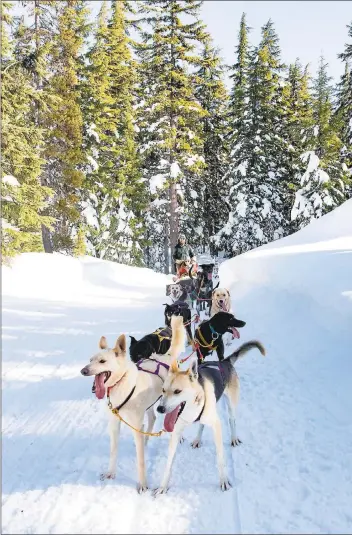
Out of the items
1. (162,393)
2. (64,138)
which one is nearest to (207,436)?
(162,393)

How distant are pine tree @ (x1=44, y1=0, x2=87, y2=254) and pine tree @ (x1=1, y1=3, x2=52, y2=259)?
A: 3315mm

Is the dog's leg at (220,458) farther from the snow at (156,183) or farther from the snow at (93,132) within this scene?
the snow at (93,132)

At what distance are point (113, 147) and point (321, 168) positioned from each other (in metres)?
13.7

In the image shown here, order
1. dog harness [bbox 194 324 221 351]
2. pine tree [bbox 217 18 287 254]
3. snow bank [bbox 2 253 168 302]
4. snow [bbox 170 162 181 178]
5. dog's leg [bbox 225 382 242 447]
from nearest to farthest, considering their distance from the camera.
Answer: dog's leg [bbox 225 382 242 447], dog harness [bbox 194 324 221 351], snow bank [bbox 2 253 168 302], snow [bbox 170 162 181 178], pine tree [bbox 217 18 287 254]

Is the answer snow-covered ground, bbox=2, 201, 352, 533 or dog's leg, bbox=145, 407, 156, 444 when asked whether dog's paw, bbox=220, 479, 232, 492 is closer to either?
snow-covered ground, bbox=2, 201, 352, 533

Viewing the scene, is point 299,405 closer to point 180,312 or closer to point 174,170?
point 180,312

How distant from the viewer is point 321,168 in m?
24.3

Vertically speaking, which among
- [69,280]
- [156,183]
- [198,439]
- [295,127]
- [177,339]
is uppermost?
[295,127]

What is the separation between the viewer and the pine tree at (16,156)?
12297 millimetres

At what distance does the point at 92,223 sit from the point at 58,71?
843cm

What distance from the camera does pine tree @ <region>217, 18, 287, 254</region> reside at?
24031 mm

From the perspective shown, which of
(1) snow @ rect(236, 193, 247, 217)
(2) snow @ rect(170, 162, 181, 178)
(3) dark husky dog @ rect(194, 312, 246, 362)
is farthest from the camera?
(1) snow @ rect(236, 193, 247, 217)

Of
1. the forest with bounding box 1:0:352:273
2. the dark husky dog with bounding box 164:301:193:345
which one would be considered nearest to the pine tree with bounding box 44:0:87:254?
the forest with bounding box 1:0:352:273

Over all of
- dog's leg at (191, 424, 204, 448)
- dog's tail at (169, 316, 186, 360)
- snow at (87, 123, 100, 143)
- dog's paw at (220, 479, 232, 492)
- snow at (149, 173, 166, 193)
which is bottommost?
dog's paw at (220, 479, 232, 492)
